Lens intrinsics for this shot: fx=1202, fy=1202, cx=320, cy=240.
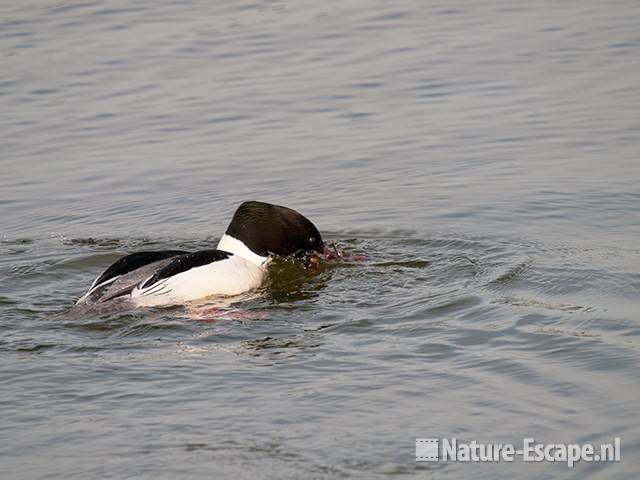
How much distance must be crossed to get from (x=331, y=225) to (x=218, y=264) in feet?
6.02

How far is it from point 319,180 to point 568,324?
171 inches

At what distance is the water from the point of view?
6.21 meters

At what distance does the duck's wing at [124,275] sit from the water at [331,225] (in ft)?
1.01

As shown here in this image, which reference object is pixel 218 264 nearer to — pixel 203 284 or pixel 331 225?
pixel 203 284

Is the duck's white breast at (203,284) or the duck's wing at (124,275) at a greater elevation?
the duck's wing at (124,275)

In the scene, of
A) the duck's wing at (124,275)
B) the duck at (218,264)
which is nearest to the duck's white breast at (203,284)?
the duck at (218,264)

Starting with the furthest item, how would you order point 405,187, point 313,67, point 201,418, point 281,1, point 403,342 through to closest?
point 281,1
point 313,67
point 405,187
point 403,342
point 201,418

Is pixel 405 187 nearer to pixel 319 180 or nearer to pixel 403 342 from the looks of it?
pixel 319 180

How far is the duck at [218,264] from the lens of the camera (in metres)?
8.54

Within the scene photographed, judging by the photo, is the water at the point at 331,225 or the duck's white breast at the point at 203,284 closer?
the water at the point at 331,225

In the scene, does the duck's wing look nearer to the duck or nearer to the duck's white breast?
the duck

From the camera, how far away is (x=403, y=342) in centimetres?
746

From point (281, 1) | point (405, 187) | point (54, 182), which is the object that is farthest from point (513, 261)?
point (281, 1)

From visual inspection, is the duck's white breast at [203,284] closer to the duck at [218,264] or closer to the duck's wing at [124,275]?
the duck at [218,264]
